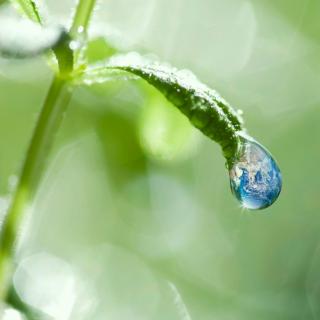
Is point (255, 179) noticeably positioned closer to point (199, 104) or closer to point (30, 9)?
point (199, 104)

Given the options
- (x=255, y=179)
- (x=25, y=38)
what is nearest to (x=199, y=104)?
(x=255, y=179)

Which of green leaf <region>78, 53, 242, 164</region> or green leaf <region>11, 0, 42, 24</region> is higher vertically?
green leaf <region>11, 0, 42, 24</region>

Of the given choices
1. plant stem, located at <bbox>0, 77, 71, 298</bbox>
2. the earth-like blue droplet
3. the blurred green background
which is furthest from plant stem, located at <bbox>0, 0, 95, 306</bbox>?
the blurred green background

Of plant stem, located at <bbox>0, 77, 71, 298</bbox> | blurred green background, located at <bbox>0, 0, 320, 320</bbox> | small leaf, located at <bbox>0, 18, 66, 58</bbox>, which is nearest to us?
small leaf, located at <bbox>0, 18, 66, 58</bbox>

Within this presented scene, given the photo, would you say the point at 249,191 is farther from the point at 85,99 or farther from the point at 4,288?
the point at 85,99

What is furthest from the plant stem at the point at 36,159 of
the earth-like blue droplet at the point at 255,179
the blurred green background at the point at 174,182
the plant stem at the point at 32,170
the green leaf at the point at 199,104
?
the blurred green background at the point at 174,182

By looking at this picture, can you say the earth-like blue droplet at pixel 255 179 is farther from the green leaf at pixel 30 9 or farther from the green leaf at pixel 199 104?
the green leaf at pixel 30 9

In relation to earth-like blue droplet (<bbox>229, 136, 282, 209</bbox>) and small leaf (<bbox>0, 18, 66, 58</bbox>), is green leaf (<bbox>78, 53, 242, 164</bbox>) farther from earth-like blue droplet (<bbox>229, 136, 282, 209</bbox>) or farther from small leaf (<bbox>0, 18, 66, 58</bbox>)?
small leaf (<bbox>0, 18, 66, 58</bbox>)
